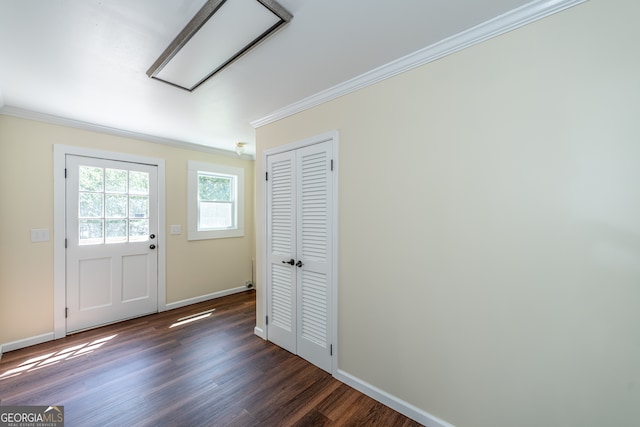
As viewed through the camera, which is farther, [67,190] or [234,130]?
[234,130]

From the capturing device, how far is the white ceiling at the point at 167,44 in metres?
1.25

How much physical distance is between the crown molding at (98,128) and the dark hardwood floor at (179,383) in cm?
234

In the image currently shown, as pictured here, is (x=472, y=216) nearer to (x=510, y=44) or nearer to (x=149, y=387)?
(x=510, y=44)

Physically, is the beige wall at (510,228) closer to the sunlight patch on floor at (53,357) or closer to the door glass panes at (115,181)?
the sunlight patch on floor at (53,357)

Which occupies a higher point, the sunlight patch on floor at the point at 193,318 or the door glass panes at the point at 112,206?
the door glass panes at the point at 112,206

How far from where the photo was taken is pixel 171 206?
11.7ft

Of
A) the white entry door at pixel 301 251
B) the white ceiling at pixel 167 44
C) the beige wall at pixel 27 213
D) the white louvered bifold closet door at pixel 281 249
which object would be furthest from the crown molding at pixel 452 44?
the beige wall at pixel 27 213

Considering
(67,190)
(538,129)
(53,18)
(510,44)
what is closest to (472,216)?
(538,129)

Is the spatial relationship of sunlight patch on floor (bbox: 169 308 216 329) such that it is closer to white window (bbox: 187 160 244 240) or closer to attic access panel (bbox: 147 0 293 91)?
white window (bbox: 187 160 244 240)

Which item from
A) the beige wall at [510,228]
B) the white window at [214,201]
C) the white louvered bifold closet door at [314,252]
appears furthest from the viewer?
the white window at [214,201]

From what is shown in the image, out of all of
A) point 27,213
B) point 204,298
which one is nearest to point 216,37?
point 27,213

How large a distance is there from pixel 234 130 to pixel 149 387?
8.73 feet

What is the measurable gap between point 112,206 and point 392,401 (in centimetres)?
358

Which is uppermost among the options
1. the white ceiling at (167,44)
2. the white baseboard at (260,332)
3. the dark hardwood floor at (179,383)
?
the white ceiling at (167,44)
